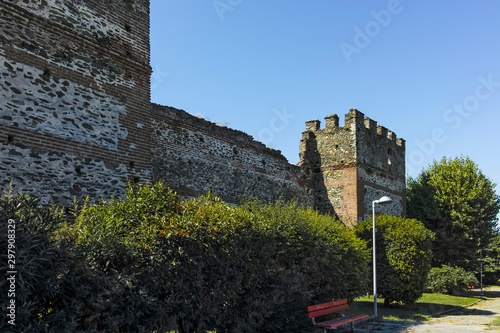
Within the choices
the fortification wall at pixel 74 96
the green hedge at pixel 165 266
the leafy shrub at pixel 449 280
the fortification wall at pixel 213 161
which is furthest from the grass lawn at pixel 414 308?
the fortification wall at pixel 74 96

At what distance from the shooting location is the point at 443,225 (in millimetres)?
27594

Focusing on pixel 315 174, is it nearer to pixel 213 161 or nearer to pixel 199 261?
pixel 213 161

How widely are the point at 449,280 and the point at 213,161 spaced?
17.0 meters

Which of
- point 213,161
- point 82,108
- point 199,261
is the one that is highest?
point 213,161

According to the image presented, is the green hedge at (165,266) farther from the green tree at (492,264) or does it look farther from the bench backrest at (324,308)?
the green tree at (492,264)

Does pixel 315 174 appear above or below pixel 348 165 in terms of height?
below

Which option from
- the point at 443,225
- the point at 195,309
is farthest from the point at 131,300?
the point at 443,225

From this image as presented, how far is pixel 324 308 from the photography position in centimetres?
998

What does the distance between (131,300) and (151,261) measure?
2.43ft

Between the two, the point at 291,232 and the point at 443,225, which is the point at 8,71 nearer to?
the point at 291,232

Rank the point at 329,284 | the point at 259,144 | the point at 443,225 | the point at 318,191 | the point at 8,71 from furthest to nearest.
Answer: the point at 443,225
the point at 318,191
the point at 259,144
the point at 329,284
the point at 8,71

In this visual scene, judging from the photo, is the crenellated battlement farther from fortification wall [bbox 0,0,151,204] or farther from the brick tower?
fortification wall [bbox 0,0,151,204]

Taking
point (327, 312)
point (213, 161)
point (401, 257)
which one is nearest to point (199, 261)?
point (327, 312)

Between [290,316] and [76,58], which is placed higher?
[76,58]
